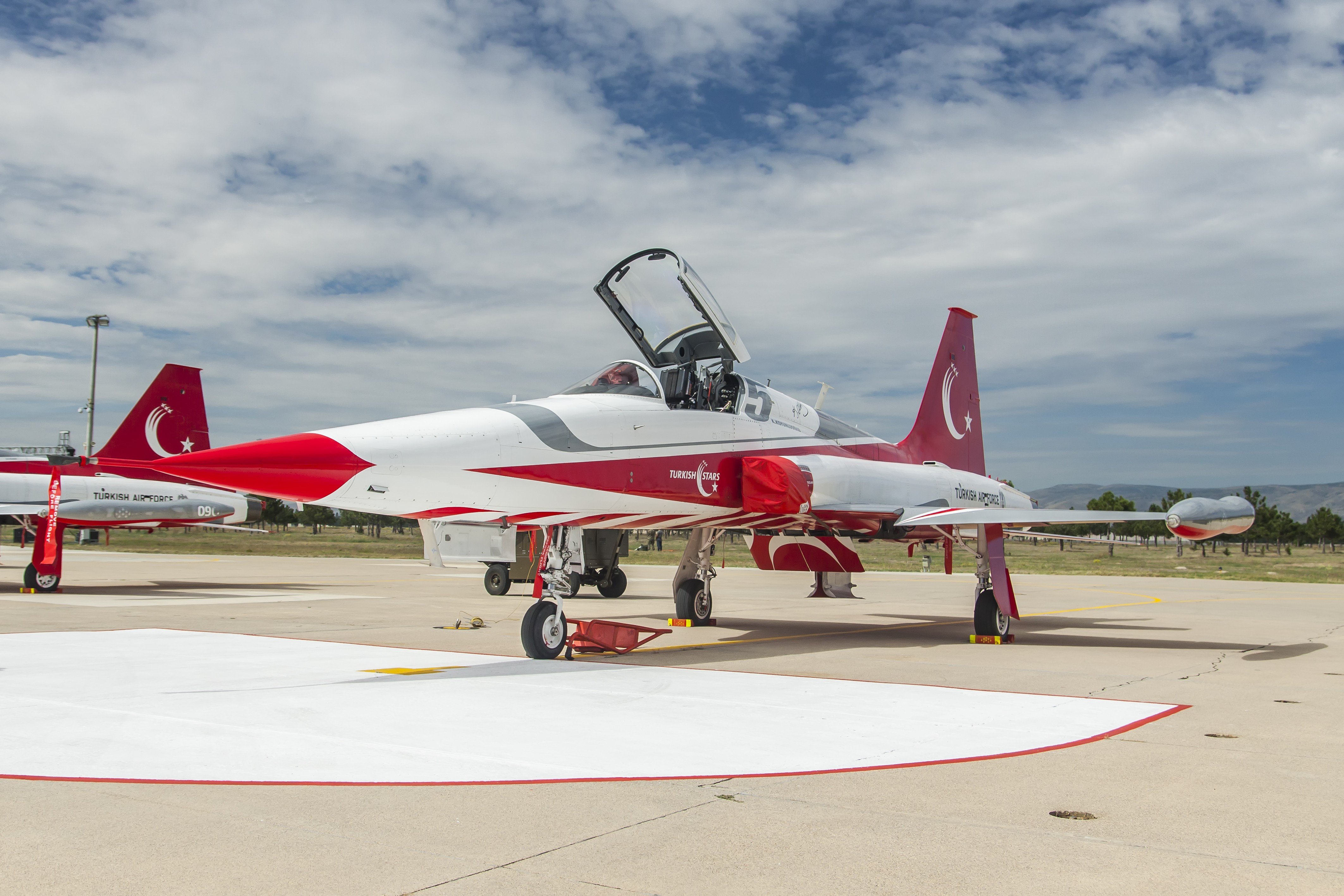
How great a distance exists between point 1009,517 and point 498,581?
12.1 meters

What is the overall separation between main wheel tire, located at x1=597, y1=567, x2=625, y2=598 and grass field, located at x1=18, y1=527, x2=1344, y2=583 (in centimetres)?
1939

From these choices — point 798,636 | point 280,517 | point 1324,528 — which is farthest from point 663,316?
point 1324,528

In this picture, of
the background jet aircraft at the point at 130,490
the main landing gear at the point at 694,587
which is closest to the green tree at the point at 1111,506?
the background jet aircraft at the point at 130,490

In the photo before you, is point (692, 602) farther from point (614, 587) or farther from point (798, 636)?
point (614, 587)

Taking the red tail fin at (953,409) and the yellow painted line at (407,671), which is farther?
the red tail fin at (953,409)

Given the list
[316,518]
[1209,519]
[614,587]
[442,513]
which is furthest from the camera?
[316,518]

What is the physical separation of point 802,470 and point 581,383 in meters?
3.18

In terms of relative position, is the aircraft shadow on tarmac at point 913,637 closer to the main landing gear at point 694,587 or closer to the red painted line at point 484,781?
the main landing gear at point 694,587

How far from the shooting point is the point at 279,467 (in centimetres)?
718

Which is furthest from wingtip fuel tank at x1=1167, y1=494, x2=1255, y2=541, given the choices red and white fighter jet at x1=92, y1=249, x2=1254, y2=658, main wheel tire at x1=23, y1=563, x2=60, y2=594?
main wheel tire at x1=23, y1=563, x2=60, y2=594

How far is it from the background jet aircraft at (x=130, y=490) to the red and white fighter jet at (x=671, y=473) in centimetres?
1271

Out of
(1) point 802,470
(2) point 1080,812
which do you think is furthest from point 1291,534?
(2) point 1080,812

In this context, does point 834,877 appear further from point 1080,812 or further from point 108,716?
point 108,716

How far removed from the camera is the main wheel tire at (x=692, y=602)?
14.4 m
